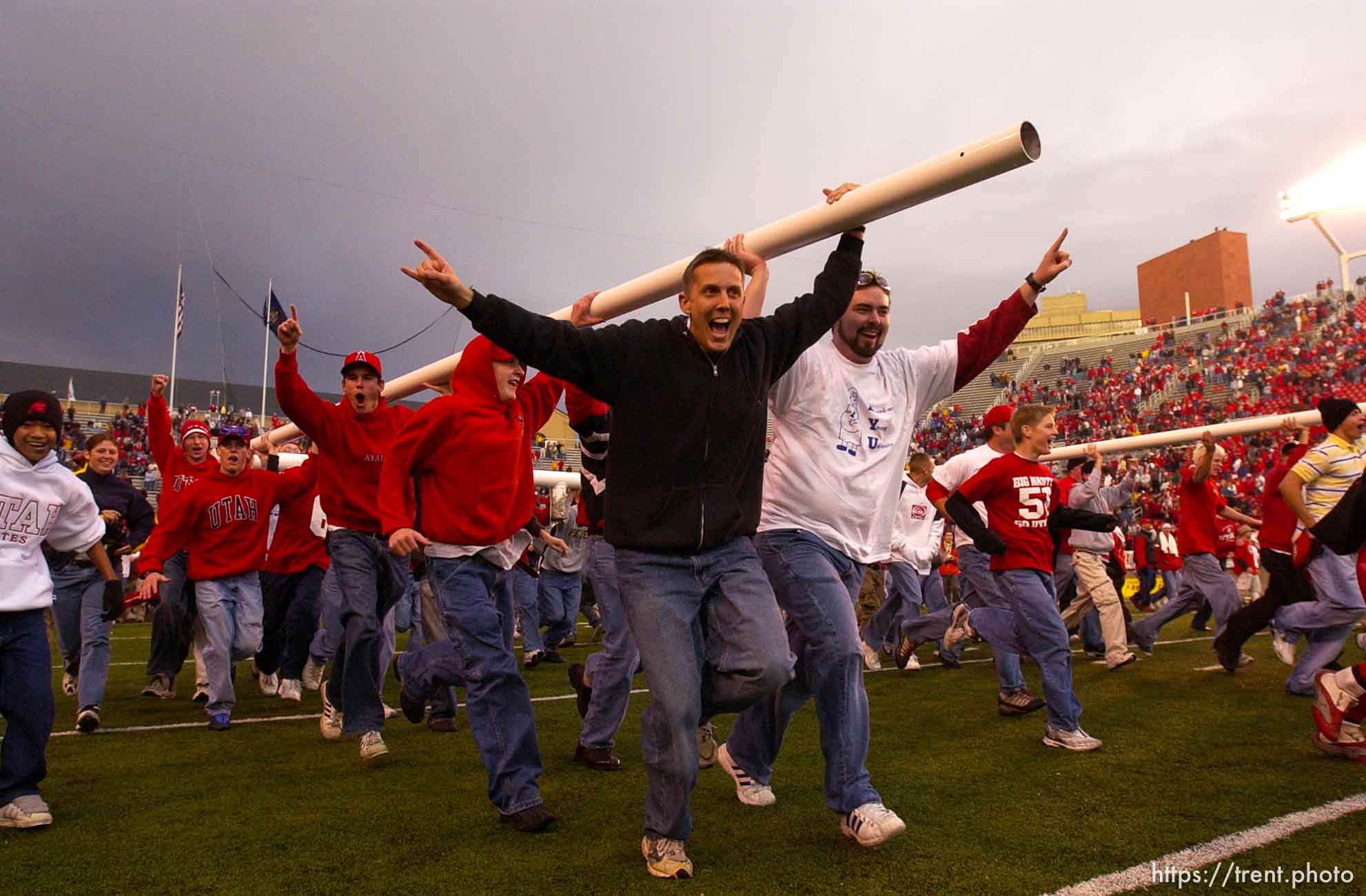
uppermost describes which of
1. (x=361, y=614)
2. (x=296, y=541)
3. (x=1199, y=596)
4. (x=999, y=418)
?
(x=999, y=418)

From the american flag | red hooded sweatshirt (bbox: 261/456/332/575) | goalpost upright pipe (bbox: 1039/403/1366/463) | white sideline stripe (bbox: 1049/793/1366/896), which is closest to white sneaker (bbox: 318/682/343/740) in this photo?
red hooded sweatshirt (bbox: 261/456/332/575)

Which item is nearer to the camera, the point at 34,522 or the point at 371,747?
the point at 34,522

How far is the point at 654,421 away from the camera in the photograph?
3621 mm

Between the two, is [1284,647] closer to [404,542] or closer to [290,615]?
[404,542]

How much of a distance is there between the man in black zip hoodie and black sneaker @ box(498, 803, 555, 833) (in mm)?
608

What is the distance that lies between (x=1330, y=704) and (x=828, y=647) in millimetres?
3067

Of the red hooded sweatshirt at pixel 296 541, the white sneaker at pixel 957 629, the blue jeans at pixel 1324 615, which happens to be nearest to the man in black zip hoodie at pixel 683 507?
the red hooded sweatshirt at pixel 296 541

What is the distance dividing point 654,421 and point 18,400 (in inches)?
132

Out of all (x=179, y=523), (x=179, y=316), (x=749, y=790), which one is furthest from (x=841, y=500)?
(x=179, y=316)

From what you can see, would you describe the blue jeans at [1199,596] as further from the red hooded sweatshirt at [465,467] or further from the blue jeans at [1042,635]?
the red hooded sweatshirt at [465,467]

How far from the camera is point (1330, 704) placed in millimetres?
5074

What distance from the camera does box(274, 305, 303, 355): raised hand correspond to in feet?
17.1

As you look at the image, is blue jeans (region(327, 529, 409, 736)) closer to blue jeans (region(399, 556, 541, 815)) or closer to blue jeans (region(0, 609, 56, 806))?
blue jeans (region(399, 556, 541, 815))

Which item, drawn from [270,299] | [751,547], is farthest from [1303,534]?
[270,299]
